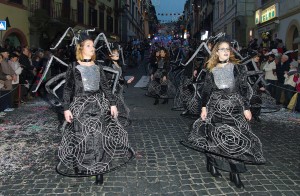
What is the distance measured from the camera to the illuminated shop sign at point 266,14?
20.3 meters

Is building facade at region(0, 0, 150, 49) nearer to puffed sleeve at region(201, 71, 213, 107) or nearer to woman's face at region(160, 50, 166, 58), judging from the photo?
woman's face at region(160, 50, 166, 58)

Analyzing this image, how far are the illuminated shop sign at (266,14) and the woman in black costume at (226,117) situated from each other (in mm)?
17318

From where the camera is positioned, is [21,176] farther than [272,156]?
No

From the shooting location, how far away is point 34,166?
5270mm

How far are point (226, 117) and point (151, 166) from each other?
1.48 metres

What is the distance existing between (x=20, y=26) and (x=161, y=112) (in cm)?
1322

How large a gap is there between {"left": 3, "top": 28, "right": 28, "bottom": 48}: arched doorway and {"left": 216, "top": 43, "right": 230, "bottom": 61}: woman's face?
51.6 feet

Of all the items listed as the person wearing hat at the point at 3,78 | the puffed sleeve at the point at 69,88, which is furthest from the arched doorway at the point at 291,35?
the puffed sleeve at the point at 69,88

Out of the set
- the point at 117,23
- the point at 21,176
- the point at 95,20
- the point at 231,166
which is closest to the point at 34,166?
the point at 21,176

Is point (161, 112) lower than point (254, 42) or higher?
lower

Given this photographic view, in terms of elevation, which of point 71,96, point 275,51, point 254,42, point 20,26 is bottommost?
point 71,96

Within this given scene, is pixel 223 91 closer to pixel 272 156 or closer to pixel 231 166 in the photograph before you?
pixel 231 166

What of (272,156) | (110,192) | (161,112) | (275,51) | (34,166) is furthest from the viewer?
(275,51)

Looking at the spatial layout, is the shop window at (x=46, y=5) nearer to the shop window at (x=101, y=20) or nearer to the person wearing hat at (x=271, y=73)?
the shop window at (x=101, y=20)
